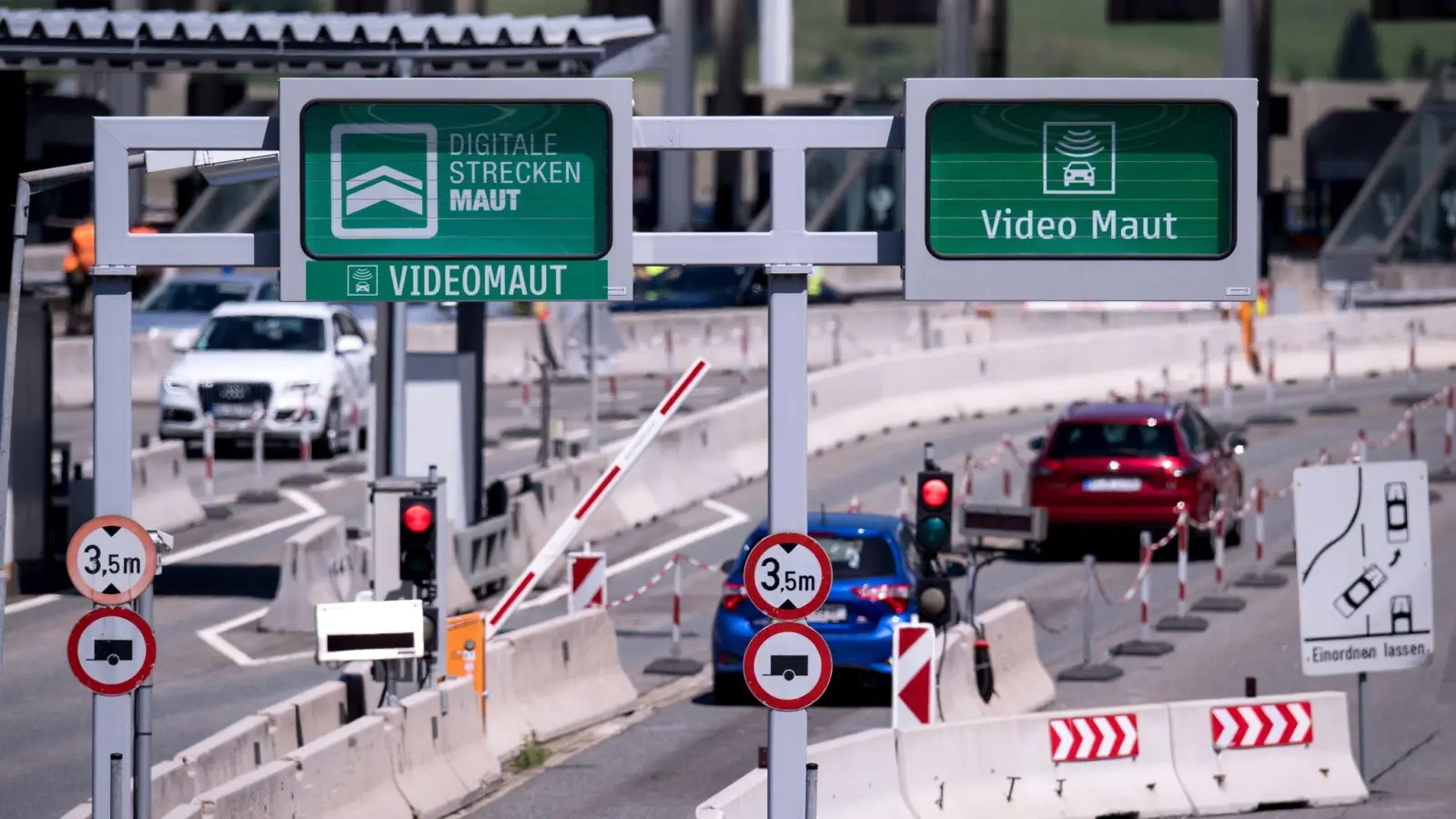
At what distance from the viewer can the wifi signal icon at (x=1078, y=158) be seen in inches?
492

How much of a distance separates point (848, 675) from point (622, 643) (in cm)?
287

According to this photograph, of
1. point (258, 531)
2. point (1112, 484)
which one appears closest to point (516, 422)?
point (258, 531)

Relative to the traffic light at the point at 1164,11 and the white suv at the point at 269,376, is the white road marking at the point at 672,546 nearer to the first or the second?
the white suv at the point at 269,376

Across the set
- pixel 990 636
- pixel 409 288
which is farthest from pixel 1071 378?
pixel 409 288

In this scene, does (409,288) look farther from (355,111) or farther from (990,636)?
(990,636)

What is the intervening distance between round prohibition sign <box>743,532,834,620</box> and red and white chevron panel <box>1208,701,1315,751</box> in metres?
A: 5.53

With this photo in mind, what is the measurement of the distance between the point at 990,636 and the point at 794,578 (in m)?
7.52

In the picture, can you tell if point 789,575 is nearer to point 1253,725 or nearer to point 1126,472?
point 1253,725

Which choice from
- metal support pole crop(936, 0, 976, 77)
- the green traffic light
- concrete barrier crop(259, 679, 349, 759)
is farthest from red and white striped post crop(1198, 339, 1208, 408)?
metal support pole crop(936, 0, 976, 77)

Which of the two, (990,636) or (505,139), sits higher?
(505,139)

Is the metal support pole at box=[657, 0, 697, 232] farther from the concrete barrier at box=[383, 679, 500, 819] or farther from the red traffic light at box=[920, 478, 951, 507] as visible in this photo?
the concrete barrier at box=[383, 679, 500, 819]

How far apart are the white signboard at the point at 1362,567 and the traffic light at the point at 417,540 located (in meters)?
5.93

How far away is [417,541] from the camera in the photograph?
54.4ft

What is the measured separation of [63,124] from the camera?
5638 cm
